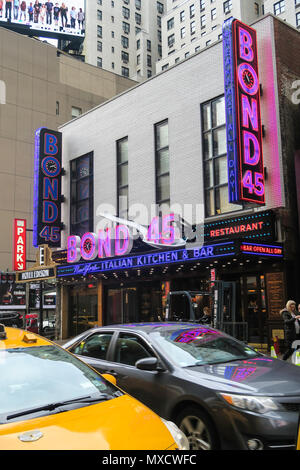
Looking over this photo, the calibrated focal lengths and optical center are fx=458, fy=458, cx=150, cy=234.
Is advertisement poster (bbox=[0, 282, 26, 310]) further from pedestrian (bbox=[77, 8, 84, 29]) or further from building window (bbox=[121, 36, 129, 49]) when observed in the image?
building window (bbox=[121, 36, 129, 49])

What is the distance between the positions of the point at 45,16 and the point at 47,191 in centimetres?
4054

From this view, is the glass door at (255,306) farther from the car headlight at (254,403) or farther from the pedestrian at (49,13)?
the pedestrian at (49,13)

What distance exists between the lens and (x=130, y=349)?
628 centimetres

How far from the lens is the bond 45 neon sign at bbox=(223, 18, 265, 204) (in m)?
15.2

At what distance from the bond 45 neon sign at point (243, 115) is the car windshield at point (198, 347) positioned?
8952 mm

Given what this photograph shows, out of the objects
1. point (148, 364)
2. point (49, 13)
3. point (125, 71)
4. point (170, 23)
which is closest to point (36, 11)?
point (49, 13)

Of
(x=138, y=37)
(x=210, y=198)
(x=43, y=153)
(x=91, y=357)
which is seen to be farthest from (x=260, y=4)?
(x=91, y=357)

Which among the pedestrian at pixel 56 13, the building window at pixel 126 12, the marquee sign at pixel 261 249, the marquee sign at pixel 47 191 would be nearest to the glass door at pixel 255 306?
the marquee sign at pixel 261 249

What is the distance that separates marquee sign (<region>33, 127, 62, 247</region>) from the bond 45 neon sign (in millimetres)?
12631

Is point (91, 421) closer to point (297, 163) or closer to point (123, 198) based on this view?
point (297, 163)

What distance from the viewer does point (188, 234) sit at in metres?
18.3

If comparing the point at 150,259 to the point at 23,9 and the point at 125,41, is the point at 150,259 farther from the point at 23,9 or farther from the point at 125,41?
the point at 125,41

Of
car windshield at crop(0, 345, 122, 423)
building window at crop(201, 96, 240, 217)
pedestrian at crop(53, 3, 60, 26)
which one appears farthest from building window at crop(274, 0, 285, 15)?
car windshield at crop(0, 345, 122, 423)
